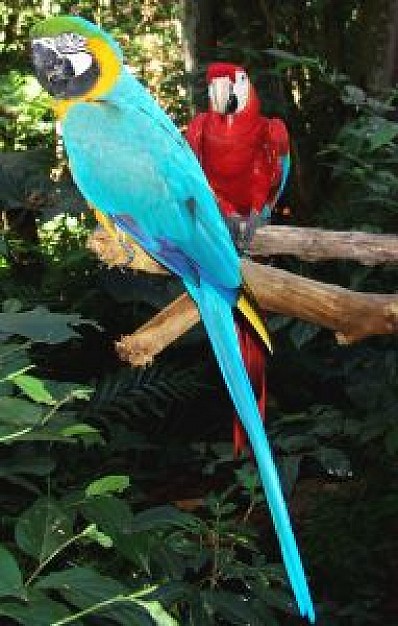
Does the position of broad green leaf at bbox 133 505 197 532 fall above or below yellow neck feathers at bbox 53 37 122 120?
below

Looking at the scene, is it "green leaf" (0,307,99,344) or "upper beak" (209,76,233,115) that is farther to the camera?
"upper beak" (209,76,233,115)

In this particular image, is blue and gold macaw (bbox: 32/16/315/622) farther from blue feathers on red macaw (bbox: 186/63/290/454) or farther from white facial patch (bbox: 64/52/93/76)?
blue feathers on red macaw (bbox: 186/63/290/454)

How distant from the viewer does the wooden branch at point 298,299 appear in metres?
0.96

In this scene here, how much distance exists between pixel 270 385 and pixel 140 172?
1.57 metres

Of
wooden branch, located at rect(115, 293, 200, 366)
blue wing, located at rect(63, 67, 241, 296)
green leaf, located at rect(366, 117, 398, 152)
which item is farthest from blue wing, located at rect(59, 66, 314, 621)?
green leaf, located at rect(366, 117, 398, 152)

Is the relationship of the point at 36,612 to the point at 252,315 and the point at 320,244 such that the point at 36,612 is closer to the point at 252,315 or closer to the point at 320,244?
the point at 252,315

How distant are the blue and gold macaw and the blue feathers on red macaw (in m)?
0.14

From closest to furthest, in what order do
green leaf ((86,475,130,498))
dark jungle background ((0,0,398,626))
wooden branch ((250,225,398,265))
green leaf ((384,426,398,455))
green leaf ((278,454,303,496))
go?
1. green leaf ((86,475,130,498))
2. wooden branch ((250,225,398,265))
3. dark jungle background ((0,0,398,626))
4. green leaf ((278,454,303,496))
5. green leaf ((384,426,398,455))

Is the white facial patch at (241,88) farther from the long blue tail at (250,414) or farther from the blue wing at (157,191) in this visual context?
the long blue tail at (250,414)

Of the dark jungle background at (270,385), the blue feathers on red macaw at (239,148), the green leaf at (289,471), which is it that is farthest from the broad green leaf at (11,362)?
the green leaf at (289,471)

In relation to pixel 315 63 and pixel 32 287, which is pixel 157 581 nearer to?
pixel 315 63

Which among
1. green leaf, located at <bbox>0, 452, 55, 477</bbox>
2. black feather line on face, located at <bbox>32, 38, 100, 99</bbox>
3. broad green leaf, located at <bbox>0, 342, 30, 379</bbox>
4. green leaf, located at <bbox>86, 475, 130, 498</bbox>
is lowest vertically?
green leaf, located at <bbox>0, 452, 55, 477</bbox>

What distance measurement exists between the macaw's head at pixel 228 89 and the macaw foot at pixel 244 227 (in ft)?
0.43

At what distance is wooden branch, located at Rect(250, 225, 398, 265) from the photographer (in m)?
1.01
